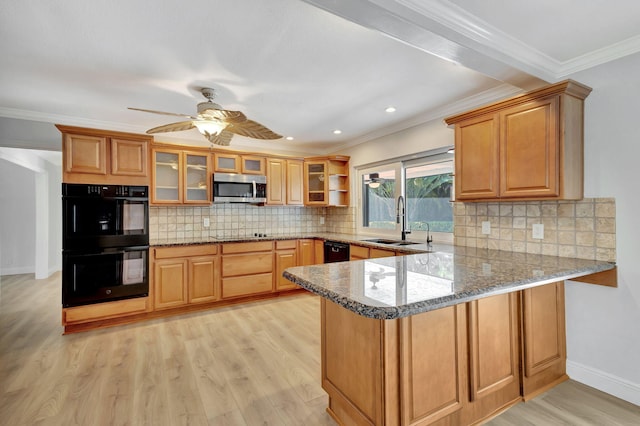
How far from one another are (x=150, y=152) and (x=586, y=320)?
4.68 metres

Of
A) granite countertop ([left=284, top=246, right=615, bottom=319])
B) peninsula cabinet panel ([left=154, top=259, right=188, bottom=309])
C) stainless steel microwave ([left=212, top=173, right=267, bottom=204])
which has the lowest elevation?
peninsula cabinet panel ([left=154, top=259, right=188, bottom=309])

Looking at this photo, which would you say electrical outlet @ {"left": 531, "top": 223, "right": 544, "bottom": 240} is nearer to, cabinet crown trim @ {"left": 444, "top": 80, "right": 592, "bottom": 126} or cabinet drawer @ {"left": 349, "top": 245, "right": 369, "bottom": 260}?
cabinet crown trim @ {"left": 444, "top": 80, "right": 592, "bottom": 126}

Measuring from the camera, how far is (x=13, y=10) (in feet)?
5.60

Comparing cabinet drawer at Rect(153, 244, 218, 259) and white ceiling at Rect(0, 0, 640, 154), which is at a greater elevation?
white ceiling at Rect(0, 0, 640, 154)

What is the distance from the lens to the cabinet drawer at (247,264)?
404 centimetres

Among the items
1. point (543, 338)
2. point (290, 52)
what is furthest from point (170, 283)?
point (543, 338)

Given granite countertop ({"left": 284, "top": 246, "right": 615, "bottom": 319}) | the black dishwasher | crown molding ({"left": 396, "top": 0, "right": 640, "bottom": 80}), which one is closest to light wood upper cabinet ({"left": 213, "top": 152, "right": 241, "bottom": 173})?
the black dishwasher

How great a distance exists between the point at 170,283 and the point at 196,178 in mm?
1443

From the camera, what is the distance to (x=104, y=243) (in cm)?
326

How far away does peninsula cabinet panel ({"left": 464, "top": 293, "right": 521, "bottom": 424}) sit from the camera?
1695 millimetres

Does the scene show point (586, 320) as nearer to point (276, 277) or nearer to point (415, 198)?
point (415, 198)

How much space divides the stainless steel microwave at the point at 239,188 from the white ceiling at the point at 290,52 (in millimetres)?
1105

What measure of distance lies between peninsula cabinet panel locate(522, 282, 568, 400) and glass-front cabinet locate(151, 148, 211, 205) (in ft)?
12.4

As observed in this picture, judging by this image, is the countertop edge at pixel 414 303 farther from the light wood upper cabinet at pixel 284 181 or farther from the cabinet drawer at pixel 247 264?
the light wood upper cabinet at pixel 284 181
